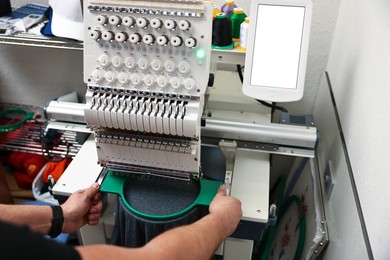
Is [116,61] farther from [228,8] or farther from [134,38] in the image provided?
[228,8]

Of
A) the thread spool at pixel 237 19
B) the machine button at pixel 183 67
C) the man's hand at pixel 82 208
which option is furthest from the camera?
the thread spool at pixel 237 19

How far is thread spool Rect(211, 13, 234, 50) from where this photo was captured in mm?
1230

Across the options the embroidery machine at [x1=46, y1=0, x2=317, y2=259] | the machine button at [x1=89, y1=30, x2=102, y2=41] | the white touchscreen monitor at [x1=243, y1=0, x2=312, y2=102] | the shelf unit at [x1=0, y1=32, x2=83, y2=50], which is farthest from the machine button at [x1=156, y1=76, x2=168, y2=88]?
the shelf unit at [x1=0, y1=32, x2=83, y2=50]

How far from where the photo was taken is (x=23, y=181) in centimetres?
207

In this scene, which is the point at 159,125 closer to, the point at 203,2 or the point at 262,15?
the point at 203,2

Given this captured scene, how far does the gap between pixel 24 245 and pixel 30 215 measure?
63 centimetres

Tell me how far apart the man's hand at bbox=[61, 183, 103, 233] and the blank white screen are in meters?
0.66

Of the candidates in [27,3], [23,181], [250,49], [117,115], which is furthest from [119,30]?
[23,181]

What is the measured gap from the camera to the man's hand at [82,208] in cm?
116

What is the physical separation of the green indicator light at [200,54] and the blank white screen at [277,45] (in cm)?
25

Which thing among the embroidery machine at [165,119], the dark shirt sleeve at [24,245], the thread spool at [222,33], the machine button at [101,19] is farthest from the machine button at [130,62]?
the dark shirt sleeve at [24,245]

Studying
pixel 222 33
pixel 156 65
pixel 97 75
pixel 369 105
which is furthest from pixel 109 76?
pixel 369 105

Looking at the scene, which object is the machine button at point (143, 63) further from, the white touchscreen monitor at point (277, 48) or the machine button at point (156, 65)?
the white touchscreen monitor at point (277, 48)

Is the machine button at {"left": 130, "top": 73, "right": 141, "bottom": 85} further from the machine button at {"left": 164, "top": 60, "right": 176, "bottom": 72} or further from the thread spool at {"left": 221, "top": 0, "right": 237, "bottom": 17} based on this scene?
the thread spool at {"left": 221, "top": 0, "right": 237, "bottom": 17}
